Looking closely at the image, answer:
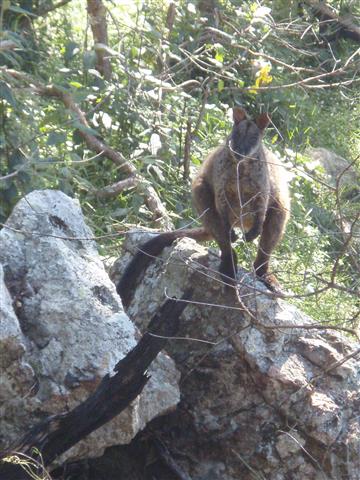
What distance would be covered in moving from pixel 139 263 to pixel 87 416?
1.72 m

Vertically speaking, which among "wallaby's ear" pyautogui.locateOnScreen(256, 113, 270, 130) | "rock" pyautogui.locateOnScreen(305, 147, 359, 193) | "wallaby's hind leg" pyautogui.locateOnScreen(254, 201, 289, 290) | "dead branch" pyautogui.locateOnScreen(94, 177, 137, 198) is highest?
"wallaby's ear" pyautogui.locateOnScreen(256, 113, 270, 130)

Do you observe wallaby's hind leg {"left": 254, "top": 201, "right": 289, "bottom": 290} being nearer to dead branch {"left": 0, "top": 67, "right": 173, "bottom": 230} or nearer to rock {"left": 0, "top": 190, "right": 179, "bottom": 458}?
dead branch {"left": 0, "top": 67, "right": 173, "bottom": 230}

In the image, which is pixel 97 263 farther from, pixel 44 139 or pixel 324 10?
pixel 324 10

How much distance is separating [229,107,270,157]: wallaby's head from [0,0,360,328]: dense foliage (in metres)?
0.21

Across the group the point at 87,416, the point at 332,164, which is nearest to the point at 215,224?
the point at 87,416

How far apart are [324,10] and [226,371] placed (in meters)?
5.85

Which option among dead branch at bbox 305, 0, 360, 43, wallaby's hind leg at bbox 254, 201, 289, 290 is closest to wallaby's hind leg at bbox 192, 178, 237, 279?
wallaby's hind leg at bbox 254, 201, 289, 290

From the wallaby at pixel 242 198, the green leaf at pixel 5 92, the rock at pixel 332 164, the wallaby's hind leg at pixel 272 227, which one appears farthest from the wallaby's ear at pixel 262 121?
the rock at pixel 332 164

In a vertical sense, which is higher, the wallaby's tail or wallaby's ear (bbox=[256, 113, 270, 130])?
wallaby's ear (bbox=[256, 113, 270, 130])

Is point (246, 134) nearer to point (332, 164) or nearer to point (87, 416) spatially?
point (87, 416)

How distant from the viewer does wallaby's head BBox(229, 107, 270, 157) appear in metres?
5.84

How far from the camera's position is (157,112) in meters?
7.10

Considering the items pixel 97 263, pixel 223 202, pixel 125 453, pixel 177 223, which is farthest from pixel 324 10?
pixel 125 453

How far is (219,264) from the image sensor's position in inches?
219
